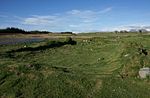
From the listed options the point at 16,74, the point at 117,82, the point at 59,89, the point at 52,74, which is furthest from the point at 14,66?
the point at 117,82

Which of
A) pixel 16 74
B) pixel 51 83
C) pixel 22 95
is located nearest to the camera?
pixel 22 95

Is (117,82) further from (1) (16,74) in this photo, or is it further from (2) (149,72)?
(1) (16,74)

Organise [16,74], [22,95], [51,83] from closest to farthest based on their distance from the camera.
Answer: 1. [22,95]
2. [51,83]
3. [16,74]

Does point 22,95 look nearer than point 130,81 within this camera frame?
Yes

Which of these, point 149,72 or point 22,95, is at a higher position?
point 149,72

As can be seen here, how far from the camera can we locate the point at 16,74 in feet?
65.0

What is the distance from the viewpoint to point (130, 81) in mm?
18766

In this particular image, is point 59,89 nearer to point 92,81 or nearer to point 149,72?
point 92,81

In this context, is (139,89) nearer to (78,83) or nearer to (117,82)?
(117,82)

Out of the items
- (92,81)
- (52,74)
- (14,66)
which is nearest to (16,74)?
(14,66)

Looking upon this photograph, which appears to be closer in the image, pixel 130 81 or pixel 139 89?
pixel 139 89

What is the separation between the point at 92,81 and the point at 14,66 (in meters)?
6.48

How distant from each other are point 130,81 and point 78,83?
3668 mm

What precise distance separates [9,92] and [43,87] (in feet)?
7.28
